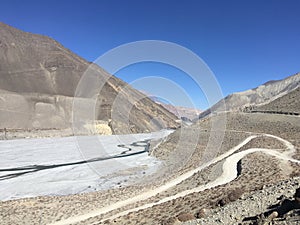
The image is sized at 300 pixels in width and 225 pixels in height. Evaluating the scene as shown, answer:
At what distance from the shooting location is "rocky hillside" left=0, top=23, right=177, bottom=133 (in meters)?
91.1

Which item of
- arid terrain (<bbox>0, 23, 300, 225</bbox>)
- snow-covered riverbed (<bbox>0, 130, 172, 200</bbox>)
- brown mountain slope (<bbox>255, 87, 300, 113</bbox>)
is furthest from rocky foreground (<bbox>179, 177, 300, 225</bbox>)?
brown mountain slope (<bbox>255, 87, 300, 113</bbox>)

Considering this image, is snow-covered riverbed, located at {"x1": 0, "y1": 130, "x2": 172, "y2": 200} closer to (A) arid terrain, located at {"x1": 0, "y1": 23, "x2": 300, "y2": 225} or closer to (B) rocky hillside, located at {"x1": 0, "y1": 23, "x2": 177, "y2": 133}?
(A) arid terrain, located at {"x1": 0, "y1": 23, "x2": 300, "y2": 225}

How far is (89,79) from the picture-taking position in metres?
131

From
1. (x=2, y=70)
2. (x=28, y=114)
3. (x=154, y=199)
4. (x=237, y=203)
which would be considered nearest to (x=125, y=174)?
(x=154, y=199)

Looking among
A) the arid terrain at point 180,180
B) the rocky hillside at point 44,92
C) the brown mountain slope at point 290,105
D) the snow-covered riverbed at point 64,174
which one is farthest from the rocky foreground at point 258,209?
the rocky hillside at point 44,92

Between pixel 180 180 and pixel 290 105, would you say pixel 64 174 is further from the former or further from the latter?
pixel 290 105

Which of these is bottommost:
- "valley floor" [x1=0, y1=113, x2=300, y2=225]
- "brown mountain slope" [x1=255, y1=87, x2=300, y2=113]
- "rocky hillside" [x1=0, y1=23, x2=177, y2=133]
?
"valley floor" [x1=0, y1=113, x2=300, y2=225]

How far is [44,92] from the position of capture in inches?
4274

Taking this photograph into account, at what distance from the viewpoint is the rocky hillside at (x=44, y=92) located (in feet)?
299

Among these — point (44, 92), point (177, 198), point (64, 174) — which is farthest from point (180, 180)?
point (44, 92)

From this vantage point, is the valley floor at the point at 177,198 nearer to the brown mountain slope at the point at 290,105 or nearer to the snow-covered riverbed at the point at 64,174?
the snow-covered riverbed at the point at 64,174

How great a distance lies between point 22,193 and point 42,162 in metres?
15.7

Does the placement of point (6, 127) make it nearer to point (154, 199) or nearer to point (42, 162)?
point (42, 162)

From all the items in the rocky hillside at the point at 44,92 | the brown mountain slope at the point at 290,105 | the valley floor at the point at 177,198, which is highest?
the rocky hillside at the point at 44,92
